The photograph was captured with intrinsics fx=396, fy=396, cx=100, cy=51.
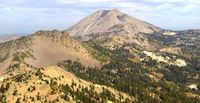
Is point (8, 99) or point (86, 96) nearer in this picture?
point (8, 99)

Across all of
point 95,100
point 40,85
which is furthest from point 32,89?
point 95,100

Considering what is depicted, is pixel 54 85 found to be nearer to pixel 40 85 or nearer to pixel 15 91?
pixel 40 85

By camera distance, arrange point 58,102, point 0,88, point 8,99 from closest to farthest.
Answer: point 58,102, point 8,99, point 0,88

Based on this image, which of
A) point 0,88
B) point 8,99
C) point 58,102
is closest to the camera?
point 58,102

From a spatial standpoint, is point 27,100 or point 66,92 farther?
point 66,92

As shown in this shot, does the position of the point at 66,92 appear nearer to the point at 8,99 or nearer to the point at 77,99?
the point at 77,99

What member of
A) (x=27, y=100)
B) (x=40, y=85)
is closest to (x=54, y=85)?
(x=40, y=85)

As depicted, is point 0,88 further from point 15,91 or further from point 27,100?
point 27,100
